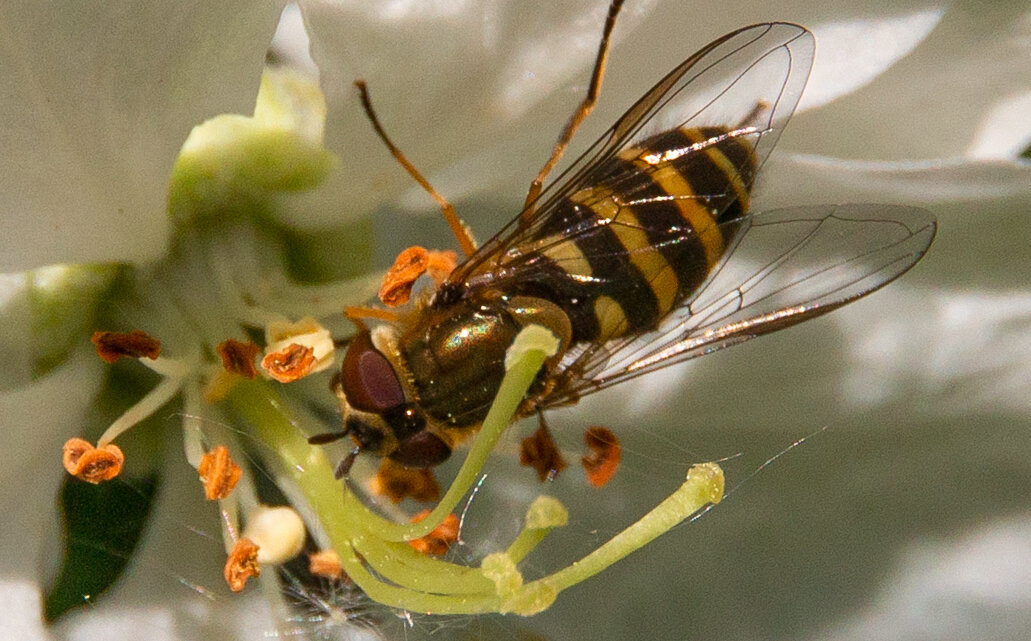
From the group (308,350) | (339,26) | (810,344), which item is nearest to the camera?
(339,26)

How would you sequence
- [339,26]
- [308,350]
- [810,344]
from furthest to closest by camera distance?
1. [810,344]
2. [308,350]
3. [339,26]

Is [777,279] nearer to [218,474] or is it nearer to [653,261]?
[653,261]

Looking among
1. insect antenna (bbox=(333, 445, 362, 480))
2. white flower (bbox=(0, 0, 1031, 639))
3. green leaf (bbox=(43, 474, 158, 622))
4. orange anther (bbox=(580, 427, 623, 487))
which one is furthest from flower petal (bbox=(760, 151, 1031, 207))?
green leaf (bbox=(43, 474, 158, 622))

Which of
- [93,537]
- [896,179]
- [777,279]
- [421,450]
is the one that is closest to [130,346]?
[93,537]

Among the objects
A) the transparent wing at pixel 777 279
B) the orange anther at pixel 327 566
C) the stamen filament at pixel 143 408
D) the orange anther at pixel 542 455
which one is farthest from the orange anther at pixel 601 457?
the stamen filament at pixel 143 408

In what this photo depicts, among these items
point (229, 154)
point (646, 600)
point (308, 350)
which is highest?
point (229, 154)

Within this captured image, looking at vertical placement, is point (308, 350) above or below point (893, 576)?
above

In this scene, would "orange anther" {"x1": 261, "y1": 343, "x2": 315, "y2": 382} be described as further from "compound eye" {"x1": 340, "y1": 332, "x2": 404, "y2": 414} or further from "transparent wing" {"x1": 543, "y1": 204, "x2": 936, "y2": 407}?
"transparent wing" {"x1": 543, "y1": 204, "x2": 936, "y2": 407}

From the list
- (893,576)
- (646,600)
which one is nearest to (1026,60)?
(893,576)

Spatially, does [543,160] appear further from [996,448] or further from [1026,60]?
[996,448]
